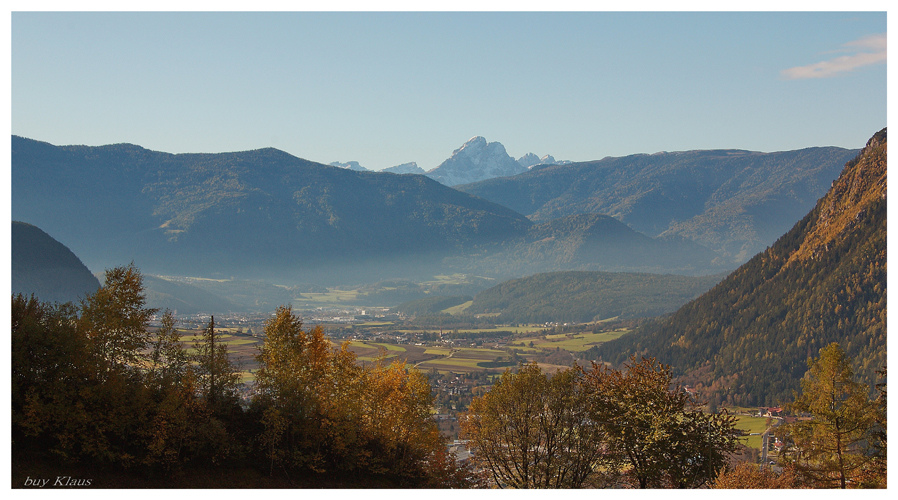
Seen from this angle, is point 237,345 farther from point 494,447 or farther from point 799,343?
point 799,343

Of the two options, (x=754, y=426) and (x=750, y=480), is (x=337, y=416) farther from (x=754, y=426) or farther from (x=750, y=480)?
(x=754, y=426)

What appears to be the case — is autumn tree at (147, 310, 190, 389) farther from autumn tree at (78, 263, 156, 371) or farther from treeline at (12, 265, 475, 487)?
autumn tree at (78, 263, 156, 371)

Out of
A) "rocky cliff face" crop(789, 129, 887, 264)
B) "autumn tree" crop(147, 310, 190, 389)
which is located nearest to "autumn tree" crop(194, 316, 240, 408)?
"autumn tree" crop(147, 310, 190, 389)

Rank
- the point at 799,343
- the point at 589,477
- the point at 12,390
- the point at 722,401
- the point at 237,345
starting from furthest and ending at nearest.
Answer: the point at 799,343 < the point at 722,401 < the point at 237,345 < the point at 589,477 < the point at 12,390

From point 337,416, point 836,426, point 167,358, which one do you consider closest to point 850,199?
point 836,426

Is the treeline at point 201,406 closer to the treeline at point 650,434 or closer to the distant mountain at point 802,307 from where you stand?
the treeline at point 650,434
